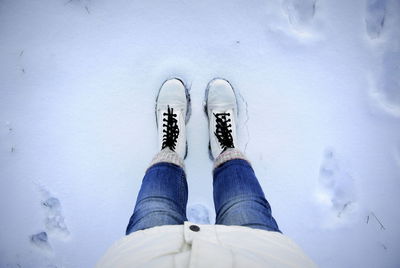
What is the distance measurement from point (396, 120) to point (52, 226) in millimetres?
1427

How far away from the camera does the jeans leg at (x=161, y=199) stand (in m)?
0.63

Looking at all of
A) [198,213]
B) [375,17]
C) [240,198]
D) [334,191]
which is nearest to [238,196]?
[240,198]

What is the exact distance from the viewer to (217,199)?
782mm

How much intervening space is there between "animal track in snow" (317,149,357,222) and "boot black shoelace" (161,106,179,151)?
0.60 m

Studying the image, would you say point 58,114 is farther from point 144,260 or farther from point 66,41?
point 144,260

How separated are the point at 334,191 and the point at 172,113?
2.37 feet

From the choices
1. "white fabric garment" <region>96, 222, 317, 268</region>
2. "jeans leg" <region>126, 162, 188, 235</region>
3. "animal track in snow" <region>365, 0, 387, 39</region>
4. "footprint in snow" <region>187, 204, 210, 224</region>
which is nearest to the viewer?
"white fabric garment" <region>96, 222, 317, 268</region>

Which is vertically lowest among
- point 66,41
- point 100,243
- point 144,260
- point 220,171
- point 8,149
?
point 144,260

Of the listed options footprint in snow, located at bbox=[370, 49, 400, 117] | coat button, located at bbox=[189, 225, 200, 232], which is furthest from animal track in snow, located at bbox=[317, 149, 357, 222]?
coat button, located at bbox=[189, 225, 200, 232]

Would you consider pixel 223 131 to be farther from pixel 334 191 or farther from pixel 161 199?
pixel 334 191

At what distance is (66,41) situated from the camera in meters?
0.99

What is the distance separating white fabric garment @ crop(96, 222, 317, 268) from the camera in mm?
424

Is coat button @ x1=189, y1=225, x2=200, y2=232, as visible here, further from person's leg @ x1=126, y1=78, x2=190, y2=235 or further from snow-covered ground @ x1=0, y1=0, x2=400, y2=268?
snow-covered ground @ x1=0, y1=0, x2=400, y2=268

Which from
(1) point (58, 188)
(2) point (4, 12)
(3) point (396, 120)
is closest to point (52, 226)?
(1) point (58, 188)
